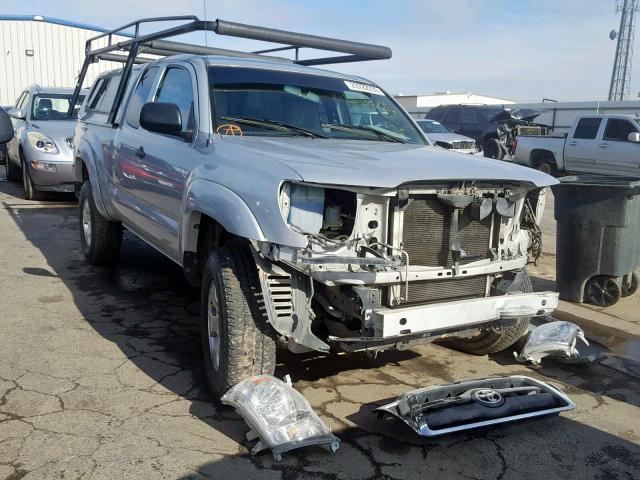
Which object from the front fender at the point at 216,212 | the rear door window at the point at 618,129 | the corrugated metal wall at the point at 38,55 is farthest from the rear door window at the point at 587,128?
the corrugated metal wall at the point at 38,55

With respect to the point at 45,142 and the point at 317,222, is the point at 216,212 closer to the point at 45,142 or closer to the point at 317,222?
the point at 317,222

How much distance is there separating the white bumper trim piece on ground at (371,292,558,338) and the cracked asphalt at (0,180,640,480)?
0.63m

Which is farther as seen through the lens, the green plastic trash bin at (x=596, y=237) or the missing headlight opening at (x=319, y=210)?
the green plastic trash bin at (x=596, y=237)

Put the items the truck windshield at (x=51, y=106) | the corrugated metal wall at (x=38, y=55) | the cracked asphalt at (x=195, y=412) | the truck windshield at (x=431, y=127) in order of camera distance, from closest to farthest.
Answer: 1. the cracked asphalt at (x=195, y=412)
2. the truck windshield at (x=51, y=106)
3. the truck windshield at (x=431, y=127)
4. the corrugated metal wall at (x=38, y=55)

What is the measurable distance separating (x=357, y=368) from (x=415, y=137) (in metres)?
1.80

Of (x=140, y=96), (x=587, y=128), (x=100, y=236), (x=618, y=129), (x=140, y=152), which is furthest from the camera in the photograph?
(x=587, y=128)

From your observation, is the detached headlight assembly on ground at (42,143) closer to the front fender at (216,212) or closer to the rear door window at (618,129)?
the front fender at (216,212)

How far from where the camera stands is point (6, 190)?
1248 cm

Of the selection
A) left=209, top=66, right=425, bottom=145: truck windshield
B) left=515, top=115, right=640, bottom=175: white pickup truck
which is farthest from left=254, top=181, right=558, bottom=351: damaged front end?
left=515, top=115, right=640, bottom=175: white pickup truck

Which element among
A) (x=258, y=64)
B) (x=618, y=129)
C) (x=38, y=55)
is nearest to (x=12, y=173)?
(x=258, y=64)

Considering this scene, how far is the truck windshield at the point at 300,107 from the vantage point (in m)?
4.31

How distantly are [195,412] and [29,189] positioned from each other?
28.9 ft

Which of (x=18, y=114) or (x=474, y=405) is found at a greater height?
(x=18, y=114)

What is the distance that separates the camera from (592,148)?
1611 centimetres
